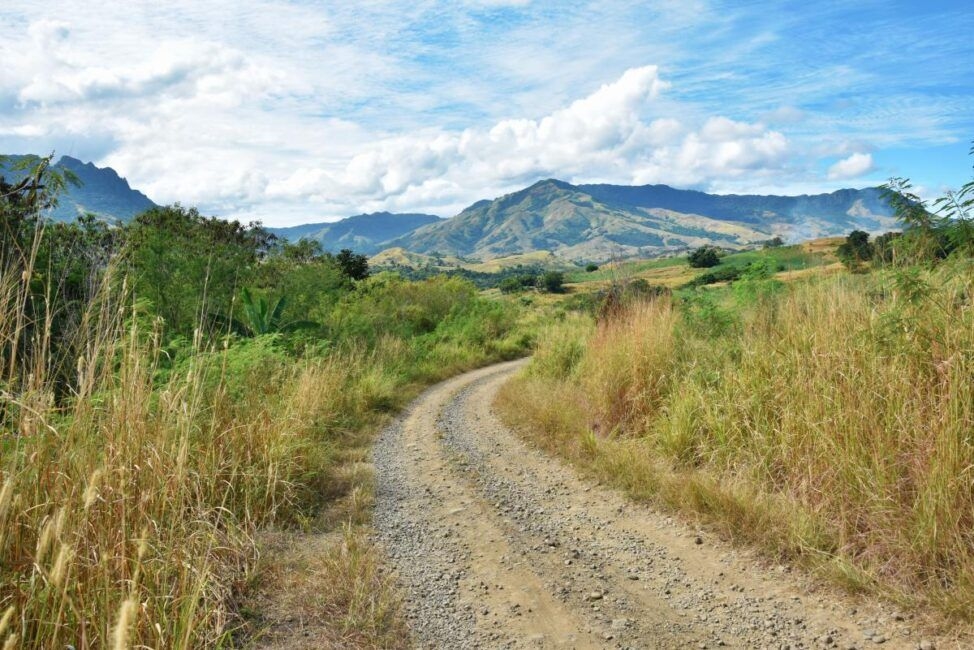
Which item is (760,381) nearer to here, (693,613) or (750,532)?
(750,532)

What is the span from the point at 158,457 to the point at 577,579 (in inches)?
117

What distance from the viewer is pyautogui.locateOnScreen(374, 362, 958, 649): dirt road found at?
11.9ft

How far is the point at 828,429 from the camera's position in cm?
474

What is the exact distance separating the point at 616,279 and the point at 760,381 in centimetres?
555

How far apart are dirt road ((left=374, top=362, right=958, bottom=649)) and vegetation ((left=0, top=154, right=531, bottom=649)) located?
0.43 meters

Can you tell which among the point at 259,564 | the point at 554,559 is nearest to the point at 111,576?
the point at 259,564

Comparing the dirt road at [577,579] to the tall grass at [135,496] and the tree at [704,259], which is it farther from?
the tree at [704,259]

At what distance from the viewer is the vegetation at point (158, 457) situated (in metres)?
2.56

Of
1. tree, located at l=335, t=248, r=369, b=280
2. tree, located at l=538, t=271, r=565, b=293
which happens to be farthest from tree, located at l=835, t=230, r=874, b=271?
tree, located at l=538, t=271, r=565, b=293

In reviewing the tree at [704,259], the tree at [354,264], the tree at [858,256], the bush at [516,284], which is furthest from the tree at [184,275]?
the tree at [704,259]

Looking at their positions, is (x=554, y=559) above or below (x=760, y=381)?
below

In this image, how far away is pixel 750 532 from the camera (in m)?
4.63

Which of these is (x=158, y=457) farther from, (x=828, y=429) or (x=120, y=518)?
(x=828, y=429)

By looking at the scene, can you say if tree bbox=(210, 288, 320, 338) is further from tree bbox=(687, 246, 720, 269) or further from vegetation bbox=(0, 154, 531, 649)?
tree bbox=(687, 246, 720, 269)
